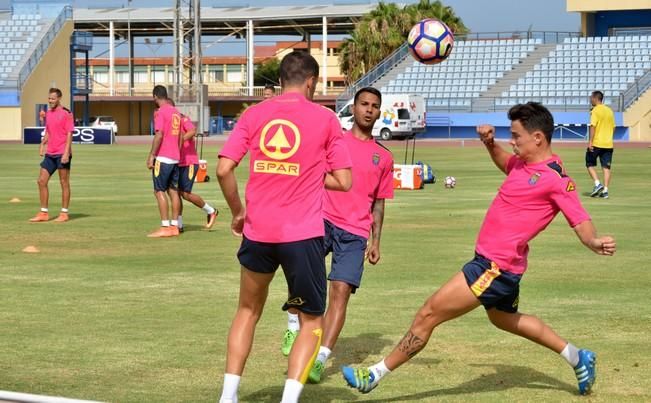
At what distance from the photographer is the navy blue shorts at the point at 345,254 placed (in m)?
8.23

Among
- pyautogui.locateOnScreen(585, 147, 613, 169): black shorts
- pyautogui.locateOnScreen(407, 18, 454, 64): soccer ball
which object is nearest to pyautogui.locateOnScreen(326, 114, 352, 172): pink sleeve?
pyautogui.locateOnScreen(585, 147, 613, 169): black shorts

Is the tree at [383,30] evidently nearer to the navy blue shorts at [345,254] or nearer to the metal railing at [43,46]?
the metal railing at [43,46]

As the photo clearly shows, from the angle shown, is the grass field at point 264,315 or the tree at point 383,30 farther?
the tree at point 383,30

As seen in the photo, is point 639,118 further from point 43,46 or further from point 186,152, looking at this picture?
point 186,152

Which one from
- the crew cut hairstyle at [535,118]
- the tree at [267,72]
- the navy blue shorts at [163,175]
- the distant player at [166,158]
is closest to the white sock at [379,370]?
the crew cut hairstyle at [535,118]

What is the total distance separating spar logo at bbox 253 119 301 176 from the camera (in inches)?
258

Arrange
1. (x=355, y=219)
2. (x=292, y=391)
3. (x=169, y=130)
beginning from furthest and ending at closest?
(x=169, y=130)
(x=355, y=219)
(x=292, y=391)

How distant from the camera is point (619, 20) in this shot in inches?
2906

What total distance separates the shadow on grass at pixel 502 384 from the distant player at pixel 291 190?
42.8 inches

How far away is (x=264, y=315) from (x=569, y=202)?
419 cm

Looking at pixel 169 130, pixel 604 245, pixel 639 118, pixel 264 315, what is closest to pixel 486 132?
pixel 604 245

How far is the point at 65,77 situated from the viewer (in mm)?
77000

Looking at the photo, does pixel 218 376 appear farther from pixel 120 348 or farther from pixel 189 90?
pixel 189 90

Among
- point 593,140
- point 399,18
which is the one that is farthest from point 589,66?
point 593,140
